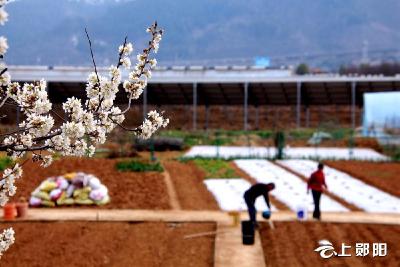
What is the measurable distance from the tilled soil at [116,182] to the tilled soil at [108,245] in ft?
7.88

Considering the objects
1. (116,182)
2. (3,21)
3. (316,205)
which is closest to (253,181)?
(116,182)

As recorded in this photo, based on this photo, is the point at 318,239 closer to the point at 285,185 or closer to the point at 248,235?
the point at 248,235

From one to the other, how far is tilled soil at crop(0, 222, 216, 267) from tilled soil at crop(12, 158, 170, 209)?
2.40 meters

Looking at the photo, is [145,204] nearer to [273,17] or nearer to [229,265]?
[229,265]

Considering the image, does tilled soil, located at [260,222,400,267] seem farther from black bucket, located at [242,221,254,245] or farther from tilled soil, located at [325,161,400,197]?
tilled soil, located at [325,161,400,197]

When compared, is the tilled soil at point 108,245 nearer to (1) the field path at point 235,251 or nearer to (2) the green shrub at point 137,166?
(1) the field path at point 235,251

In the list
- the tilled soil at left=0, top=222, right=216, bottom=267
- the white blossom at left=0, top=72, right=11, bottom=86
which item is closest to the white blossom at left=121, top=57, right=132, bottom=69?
the white blossom at left=0, top=72, right=11, bottom=86

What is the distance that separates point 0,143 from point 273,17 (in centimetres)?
15125

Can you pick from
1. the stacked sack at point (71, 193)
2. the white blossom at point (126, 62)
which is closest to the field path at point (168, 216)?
the stacked sack at point (71, 193)

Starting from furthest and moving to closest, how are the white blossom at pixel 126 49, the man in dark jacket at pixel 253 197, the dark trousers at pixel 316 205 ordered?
the dark trousers at pixel 316 205
the man in dark jacket at pixel 253 197
the white blossom at pixel 126 49

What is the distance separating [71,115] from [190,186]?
13473mm

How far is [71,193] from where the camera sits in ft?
48.5

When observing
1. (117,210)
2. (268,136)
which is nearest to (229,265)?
(117,210)

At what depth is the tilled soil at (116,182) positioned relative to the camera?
15.0m
